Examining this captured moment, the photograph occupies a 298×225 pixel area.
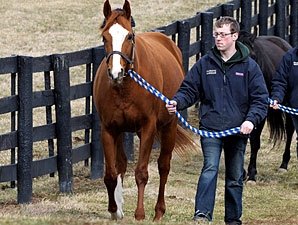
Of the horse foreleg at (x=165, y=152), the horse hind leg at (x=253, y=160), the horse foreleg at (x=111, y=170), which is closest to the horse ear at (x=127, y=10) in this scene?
the horse foreleg at (x=111, y=170)

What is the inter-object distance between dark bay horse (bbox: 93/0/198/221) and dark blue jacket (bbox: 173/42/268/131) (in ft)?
2.64

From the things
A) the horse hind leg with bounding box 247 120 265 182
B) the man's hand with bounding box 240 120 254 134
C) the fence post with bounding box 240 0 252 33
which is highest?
the man's hand with bounding box 240 120 254 134

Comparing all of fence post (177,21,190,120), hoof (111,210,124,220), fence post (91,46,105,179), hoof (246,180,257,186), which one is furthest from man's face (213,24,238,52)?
fence post (177,21,190,120)

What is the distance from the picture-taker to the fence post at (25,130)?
35.6 ft

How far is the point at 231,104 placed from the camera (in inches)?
343

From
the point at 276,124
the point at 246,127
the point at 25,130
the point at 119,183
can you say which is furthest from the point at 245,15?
the point at 246,127

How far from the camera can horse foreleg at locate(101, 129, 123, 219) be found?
967 centimetres

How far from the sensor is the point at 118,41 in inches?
362

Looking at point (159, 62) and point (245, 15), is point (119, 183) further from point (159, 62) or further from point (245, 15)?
point (245, 15)

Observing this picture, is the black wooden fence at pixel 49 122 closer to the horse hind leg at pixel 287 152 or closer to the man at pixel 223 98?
the horse hind leg at pixel 287 152

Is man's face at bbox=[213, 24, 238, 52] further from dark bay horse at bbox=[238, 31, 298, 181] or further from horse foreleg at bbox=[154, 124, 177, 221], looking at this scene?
dark bay horse at bbox=[238, 31, 298, 181]

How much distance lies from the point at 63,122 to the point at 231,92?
345cm

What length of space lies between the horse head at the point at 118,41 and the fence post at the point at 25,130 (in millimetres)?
1658

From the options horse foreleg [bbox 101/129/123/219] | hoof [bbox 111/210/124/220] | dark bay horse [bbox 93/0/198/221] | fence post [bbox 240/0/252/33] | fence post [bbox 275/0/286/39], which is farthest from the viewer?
fence post [bbox 275/0/286/39]
